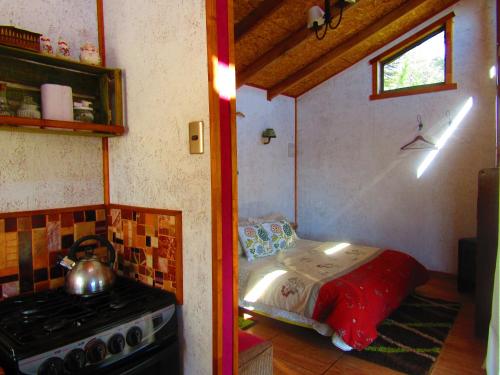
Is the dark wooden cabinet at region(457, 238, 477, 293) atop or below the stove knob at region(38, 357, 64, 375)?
below

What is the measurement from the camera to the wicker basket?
4.14 ft

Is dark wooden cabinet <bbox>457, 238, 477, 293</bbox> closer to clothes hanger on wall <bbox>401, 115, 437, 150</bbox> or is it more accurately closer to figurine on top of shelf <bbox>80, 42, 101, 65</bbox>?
clothes hanger on wall <bbox>401, 115, 437, 150</bbox>

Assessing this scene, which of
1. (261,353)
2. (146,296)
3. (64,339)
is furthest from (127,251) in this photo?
(261,353)

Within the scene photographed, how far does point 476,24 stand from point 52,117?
4.53m

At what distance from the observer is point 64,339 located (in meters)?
1.05

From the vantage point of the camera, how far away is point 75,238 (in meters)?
1.64

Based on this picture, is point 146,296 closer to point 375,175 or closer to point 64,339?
point 64,339

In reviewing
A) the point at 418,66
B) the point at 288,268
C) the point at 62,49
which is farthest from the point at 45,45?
the point at 418,66

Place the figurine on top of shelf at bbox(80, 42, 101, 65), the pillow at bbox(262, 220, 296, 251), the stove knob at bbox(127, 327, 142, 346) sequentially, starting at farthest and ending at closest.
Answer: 1. the pillow at bbox(262, 220, 296, 251)
2. the figurine on top of shelf at bbox(80, 42, 101, 65)
3. the stove knob at bbox(127, 327, 142, 346)

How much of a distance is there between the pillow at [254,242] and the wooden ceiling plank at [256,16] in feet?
6.72

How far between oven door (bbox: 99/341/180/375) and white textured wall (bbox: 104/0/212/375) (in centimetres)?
7

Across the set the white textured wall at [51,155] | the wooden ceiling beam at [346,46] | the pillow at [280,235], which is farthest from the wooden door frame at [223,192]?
the wooden ceiling beam at [346,46]

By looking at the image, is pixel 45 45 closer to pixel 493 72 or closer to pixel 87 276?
pixel 87 276

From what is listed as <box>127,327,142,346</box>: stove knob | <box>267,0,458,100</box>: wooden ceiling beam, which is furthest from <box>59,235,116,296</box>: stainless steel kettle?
<box>267,0,458,100</box>: wooden ceiling beam
